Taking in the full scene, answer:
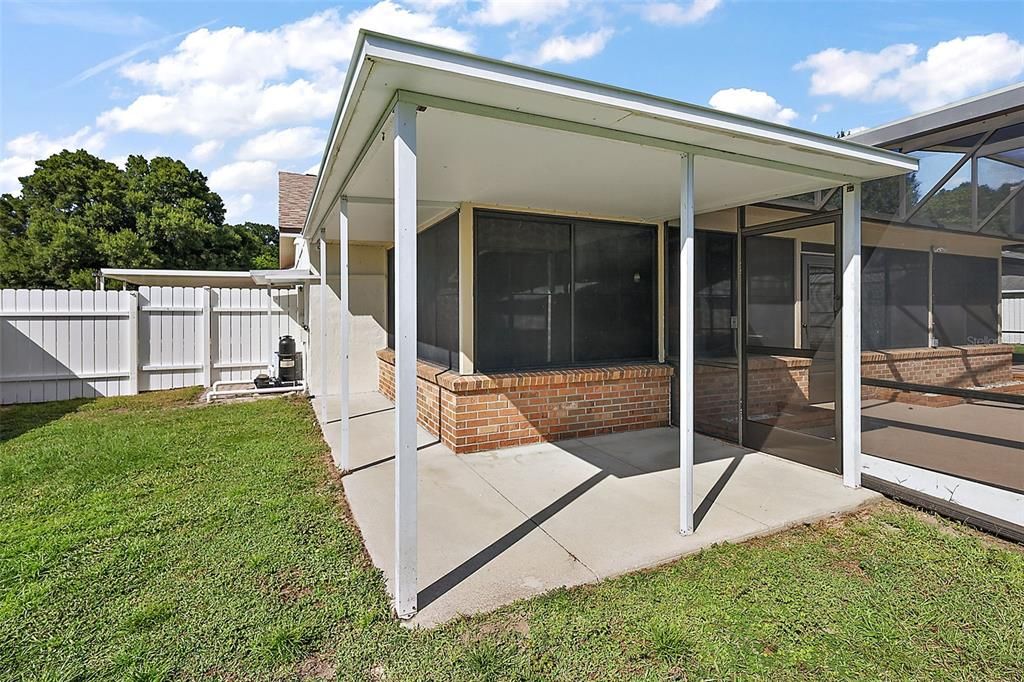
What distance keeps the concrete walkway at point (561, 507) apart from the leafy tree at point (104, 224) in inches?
746

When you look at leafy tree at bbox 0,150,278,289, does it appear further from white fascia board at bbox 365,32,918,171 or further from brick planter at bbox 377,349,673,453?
white fascia board at bbox 365,32,918,171

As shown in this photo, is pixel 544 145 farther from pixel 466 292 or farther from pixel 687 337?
pixel 466 292

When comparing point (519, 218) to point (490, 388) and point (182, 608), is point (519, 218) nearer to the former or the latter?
point (490, 388)

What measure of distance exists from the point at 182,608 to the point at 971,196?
575cm

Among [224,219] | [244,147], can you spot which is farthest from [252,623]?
[244,147]

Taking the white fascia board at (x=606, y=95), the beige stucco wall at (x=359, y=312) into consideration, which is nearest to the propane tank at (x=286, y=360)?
the beige stucco wall at (x=359, y=312)

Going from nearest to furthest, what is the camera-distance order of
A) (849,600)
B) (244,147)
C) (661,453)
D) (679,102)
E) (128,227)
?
1. (849,600)
2. (679,102)
3. (661,453)
4. (128,227)
5. (244,147)

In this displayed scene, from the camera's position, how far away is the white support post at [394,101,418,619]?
2.49 metres

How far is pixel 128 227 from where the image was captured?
20688 mm

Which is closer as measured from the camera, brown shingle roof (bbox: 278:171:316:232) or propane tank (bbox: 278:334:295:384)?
propane tank (bbox: 278:334:295:384)

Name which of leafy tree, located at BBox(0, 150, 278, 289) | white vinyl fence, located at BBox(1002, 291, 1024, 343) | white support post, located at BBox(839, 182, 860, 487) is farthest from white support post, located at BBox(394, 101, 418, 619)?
leafy tree, located at BBox(0, 150, 278, 289)

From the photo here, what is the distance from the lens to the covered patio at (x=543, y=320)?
2.58m

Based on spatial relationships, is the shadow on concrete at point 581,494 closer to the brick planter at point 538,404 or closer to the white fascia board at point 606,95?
the brick planter at point 538,404

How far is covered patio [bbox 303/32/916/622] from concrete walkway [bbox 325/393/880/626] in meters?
0.02
